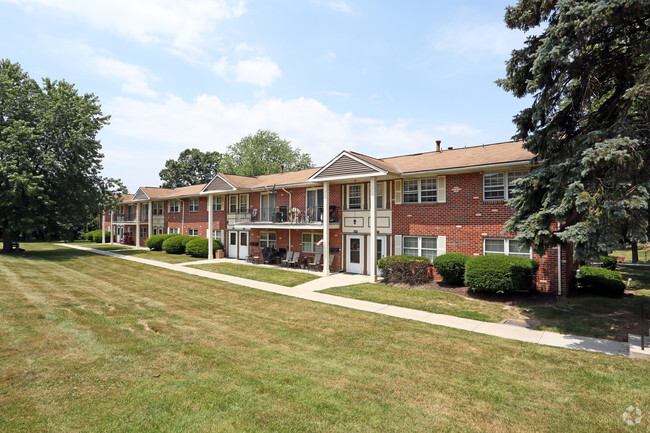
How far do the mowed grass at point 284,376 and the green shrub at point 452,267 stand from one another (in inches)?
206

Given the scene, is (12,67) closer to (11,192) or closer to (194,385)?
(11,192)

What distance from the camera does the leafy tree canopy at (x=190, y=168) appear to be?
69562 mm

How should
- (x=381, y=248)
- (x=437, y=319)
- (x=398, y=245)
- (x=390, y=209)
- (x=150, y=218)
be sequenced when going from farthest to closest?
1. (x=150, y=218)
2. (x=381, y=248)
3. (x=390, y=209)
4. (x=398, y=245)
5. (x=437, y=319)

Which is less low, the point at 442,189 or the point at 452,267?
the point at 442,189

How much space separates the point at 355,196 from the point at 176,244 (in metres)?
17.1

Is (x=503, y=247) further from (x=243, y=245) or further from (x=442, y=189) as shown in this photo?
(x=243, y=245)

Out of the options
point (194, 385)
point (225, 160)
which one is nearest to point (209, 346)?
point (194, 385)

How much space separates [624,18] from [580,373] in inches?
302

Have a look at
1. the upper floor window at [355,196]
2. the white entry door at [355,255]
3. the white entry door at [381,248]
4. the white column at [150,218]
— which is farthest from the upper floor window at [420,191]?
the white column at [150,218]

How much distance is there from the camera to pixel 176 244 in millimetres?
27594

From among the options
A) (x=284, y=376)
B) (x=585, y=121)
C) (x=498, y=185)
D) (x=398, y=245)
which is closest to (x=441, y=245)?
(x=398, y=245)

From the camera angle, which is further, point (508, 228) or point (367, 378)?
point (508, 228)

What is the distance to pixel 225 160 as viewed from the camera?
6034 centimetres

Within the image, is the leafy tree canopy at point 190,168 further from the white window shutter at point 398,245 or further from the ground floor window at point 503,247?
the ground floor window at point 503,247
